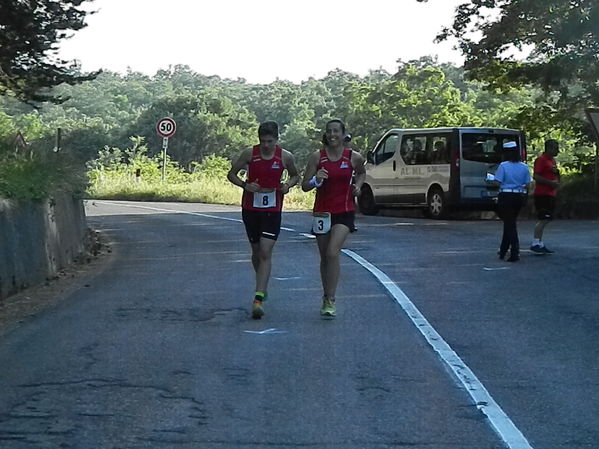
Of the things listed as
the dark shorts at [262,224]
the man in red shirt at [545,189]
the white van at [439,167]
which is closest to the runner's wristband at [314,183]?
the dark shorts at [262,224]

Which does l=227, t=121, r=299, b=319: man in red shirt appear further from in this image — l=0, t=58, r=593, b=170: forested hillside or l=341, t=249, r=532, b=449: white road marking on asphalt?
l=0, t=58, r=593, b=170: forested hillside

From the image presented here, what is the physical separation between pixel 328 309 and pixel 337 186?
1115 mm

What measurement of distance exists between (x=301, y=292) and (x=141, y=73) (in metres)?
162

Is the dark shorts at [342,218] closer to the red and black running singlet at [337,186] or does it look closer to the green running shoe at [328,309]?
the red and black running singlet at [337,186]

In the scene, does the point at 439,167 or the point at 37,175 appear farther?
the point at 439,167

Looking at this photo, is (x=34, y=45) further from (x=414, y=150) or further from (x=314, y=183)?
(x=314, y=183)

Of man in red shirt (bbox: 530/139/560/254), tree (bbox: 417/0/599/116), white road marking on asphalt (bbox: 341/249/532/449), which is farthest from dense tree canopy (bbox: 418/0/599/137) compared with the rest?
white road marking on asphalt (bbox: 341/249/532/449)

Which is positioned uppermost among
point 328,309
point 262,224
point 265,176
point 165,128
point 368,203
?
point 165,128

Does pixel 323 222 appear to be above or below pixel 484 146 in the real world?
below

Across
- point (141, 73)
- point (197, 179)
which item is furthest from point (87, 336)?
point (141, 73)

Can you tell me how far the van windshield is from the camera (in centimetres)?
2486

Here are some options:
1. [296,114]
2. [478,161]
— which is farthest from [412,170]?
[296,114]

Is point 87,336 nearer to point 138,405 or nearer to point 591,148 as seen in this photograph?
point 138,405

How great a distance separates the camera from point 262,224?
34.7 feet
